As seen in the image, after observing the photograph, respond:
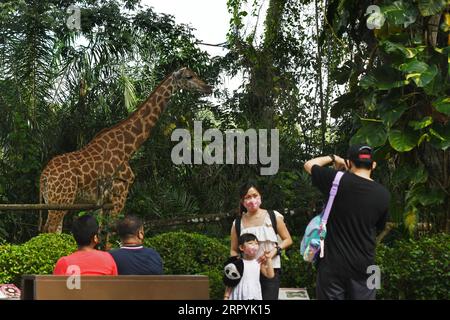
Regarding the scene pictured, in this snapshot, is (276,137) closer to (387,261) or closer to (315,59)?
(315,59)

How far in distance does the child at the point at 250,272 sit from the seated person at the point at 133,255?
62 centimetres

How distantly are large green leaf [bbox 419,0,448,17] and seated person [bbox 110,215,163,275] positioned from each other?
3.71 metres

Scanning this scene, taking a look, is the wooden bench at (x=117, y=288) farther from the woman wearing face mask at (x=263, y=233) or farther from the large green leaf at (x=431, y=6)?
the large green leaf at (x=431, y=6)

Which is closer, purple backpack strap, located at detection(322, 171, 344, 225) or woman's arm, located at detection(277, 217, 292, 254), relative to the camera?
purple backpack strap, located at detection(322, 171, 344, 225)

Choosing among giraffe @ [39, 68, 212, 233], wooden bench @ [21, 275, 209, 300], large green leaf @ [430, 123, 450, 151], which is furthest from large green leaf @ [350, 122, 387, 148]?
wooden bench @ [21, 275, 209, 300]

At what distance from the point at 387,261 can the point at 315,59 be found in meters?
6.24

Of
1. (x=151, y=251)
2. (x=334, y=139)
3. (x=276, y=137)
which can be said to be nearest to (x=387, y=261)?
(x=151, y=251)

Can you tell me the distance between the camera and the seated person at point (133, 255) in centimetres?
559

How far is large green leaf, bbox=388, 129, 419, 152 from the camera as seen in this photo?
8023mm

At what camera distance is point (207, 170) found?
39.6ft

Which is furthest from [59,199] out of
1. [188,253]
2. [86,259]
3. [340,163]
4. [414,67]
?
[340,163]

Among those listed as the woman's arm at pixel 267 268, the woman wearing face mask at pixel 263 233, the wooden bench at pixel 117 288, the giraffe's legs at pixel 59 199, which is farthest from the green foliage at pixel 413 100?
the giraffe's legs at pixel 59 199

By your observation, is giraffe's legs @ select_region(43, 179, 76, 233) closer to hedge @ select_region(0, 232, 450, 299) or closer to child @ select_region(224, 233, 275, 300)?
hedge @ select_region(0, 232, 450, 299)

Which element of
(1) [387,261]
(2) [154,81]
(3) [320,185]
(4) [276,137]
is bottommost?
(1) [387,261]
